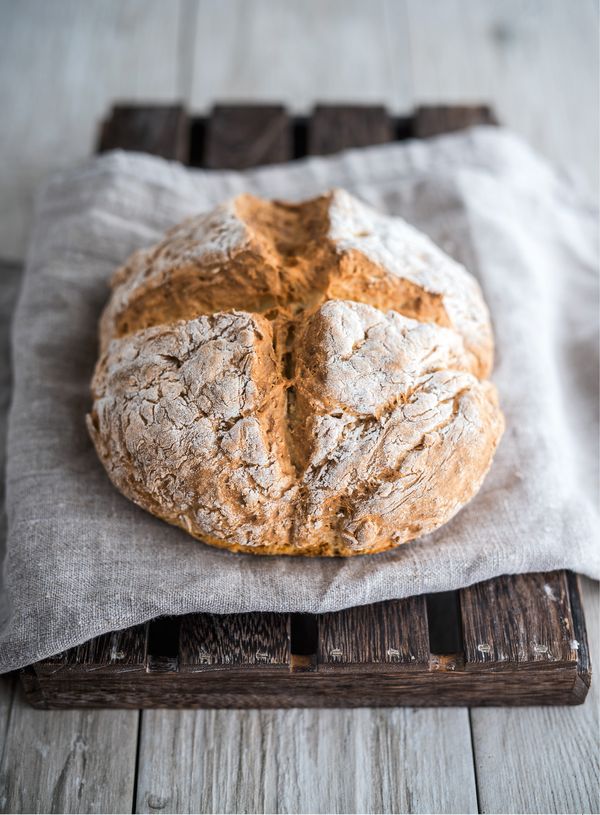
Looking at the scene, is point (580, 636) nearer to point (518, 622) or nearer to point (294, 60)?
point (518, 622)

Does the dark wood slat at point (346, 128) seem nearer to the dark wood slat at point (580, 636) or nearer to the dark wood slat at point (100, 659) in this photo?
the dark wood slat at point (580, 636)

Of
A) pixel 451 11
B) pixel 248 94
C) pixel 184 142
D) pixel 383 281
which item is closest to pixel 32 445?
pixel 383 281

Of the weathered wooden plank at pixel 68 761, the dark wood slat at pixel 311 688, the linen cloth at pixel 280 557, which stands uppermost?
the linen cloth at pixel 280 557

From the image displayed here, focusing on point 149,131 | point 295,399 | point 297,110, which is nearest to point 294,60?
point 297,110

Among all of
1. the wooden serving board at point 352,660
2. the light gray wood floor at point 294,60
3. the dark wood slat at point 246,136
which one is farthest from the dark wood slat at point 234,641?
the light gray wood floor at point 294,60

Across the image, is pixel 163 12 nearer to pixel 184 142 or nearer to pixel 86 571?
pixel 184 142

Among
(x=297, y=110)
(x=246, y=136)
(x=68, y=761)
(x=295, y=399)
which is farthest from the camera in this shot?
(x=297, y=110)
